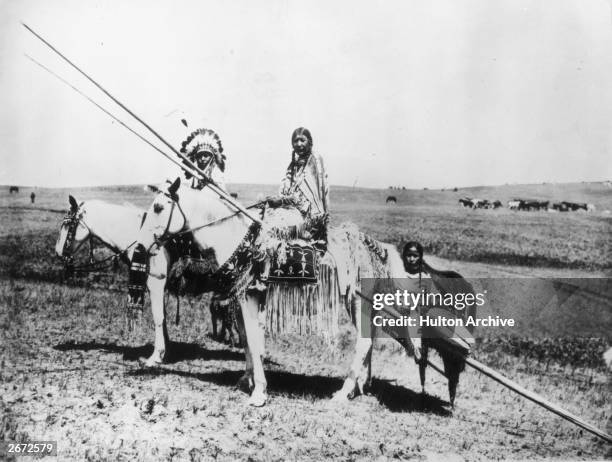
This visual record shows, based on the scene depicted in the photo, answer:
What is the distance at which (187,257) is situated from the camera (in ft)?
14.3

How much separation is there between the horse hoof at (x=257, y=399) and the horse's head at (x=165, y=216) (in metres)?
1.59

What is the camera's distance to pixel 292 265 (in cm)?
401

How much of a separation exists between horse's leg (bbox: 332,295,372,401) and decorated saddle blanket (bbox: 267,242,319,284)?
1.98 feet

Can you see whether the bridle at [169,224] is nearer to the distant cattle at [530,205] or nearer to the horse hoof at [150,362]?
the horse hoof at [150,362]

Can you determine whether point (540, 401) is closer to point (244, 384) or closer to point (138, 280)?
point (244, 384)

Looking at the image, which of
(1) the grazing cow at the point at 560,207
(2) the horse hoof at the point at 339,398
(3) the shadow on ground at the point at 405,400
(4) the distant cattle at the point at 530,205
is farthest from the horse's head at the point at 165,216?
(1) the grazing cow at the point at 560,207

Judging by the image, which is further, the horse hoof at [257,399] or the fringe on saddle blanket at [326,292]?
the fringe on saddle blanket at [326,292]

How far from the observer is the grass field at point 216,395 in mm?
3529

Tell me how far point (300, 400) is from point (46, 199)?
1304 centimetres

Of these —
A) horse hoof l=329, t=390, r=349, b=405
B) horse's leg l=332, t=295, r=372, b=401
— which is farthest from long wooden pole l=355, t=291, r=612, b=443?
horse hoof l=329, t=390, r=349, b=405

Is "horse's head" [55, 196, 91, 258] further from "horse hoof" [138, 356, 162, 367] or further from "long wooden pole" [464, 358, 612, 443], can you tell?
"long wooden pole" [464, 358, 612, 443]

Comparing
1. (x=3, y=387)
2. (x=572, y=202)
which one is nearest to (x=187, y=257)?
(x=3, y=387)

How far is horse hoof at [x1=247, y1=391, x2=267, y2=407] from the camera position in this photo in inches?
158

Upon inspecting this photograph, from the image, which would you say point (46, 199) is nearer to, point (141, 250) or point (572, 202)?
point (141, 250)
